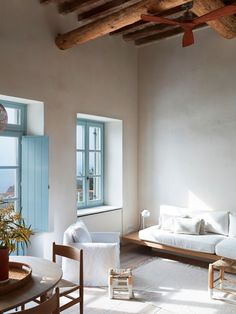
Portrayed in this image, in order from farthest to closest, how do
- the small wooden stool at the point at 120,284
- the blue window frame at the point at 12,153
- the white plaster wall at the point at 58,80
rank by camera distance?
1. the blue window frame at the point at 12,153
2. the white plaster wall at the point at 58,80
3. the small wooden stool at the point at 120,284

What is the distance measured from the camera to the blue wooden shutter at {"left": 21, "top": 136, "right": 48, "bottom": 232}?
14.0 feet

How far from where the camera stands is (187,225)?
480 centimetres

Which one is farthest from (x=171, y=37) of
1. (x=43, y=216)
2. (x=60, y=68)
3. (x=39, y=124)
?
(x=43, y=216)

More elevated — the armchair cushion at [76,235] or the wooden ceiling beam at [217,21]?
the wooden ceiling beam at [217,21]

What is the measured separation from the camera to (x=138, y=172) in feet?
20.1

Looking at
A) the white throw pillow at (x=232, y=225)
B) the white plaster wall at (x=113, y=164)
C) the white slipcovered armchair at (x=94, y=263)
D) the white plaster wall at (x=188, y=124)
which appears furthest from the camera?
the white plaster wall at (x=113, y=164)

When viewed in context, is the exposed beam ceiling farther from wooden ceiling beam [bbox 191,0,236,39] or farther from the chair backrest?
the chair backrest

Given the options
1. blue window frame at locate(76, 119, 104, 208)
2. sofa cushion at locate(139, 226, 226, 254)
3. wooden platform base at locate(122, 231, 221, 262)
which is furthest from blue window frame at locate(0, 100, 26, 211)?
sofa cushion at locate(139, 226, 226, 254)

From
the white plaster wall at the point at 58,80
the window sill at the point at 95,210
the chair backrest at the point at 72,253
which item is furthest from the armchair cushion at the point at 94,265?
the window sill at the point at 95,210

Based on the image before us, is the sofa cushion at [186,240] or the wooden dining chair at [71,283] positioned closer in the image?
the wooden dining chair at [71,283]

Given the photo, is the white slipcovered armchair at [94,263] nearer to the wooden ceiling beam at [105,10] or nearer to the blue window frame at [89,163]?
the blue window frame at [89,163]

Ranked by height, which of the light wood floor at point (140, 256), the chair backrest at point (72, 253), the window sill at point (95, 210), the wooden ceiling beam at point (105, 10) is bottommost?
the light wood floor at point (140, 256)

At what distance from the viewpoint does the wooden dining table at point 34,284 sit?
1.86 metres

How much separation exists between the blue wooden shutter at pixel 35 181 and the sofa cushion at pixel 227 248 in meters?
2.43
